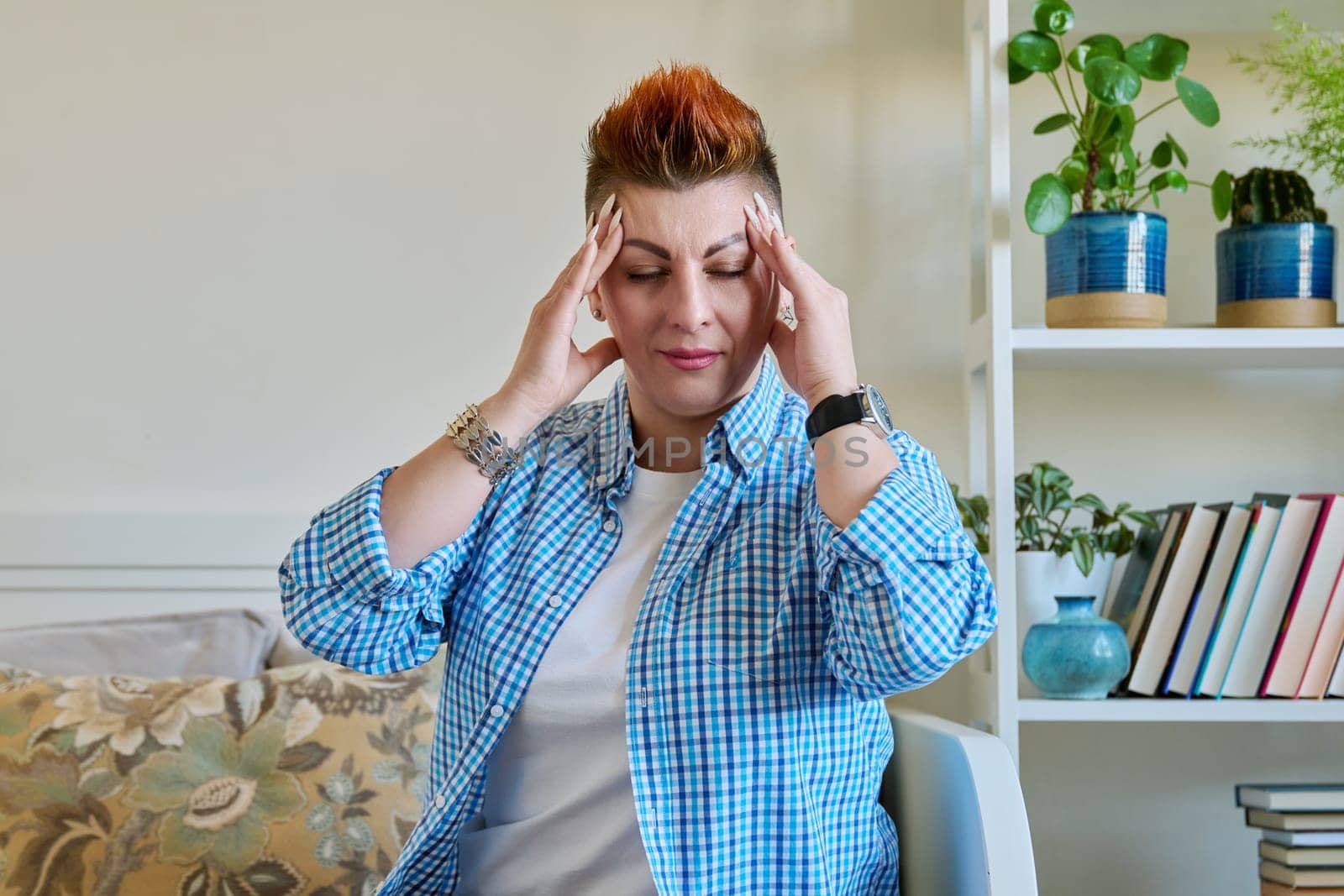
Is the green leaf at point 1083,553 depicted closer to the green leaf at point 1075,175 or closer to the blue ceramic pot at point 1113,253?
the blue ceramic pot at point 1113,253

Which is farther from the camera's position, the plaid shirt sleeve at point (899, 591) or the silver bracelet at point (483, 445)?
the silver bracelet at point (483, 445)

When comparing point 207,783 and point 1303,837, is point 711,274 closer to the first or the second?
point 207,783

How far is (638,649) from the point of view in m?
1.04

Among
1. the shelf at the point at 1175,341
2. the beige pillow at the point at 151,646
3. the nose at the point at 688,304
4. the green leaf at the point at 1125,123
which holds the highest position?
the green leaf at the point at 1125,123

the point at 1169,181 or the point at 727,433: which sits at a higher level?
the point at 1169,181

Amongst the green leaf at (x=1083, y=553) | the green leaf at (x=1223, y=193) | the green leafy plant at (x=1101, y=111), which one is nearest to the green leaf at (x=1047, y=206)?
the green leafy plant at (x=1101, y=111)

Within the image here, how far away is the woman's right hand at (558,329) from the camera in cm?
108

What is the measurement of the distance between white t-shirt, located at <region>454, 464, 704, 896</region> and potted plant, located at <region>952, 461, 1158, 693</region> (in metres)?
0.65

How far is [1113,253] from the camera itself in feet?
5.07

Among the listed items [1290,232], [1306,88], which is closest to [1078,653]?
[1290,232]

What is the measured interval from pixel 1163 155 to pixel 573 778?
1121mm

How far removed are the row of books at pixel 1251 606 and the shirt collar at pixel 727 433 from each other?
0.64 meters

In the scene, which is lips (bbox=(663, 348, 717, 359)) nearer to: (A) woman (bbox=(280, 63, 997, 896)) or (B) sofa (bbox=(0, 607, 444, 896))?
(A) woman (bbox=(280, 63, 997, 896))

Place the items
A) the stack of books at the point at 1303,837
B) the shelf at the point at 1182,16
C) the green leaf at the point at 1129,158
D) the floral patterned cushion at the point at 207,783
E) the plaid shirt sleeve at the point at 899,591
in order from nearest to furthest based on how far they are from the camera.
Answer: the plaid shirt sleeve at the point at 899,591
the floral patterned cushion at the point at 207,783
the stack of books at the point at 1303,837
the green leaf at the point at 1129,158
the shelf at the point at 1182,16
